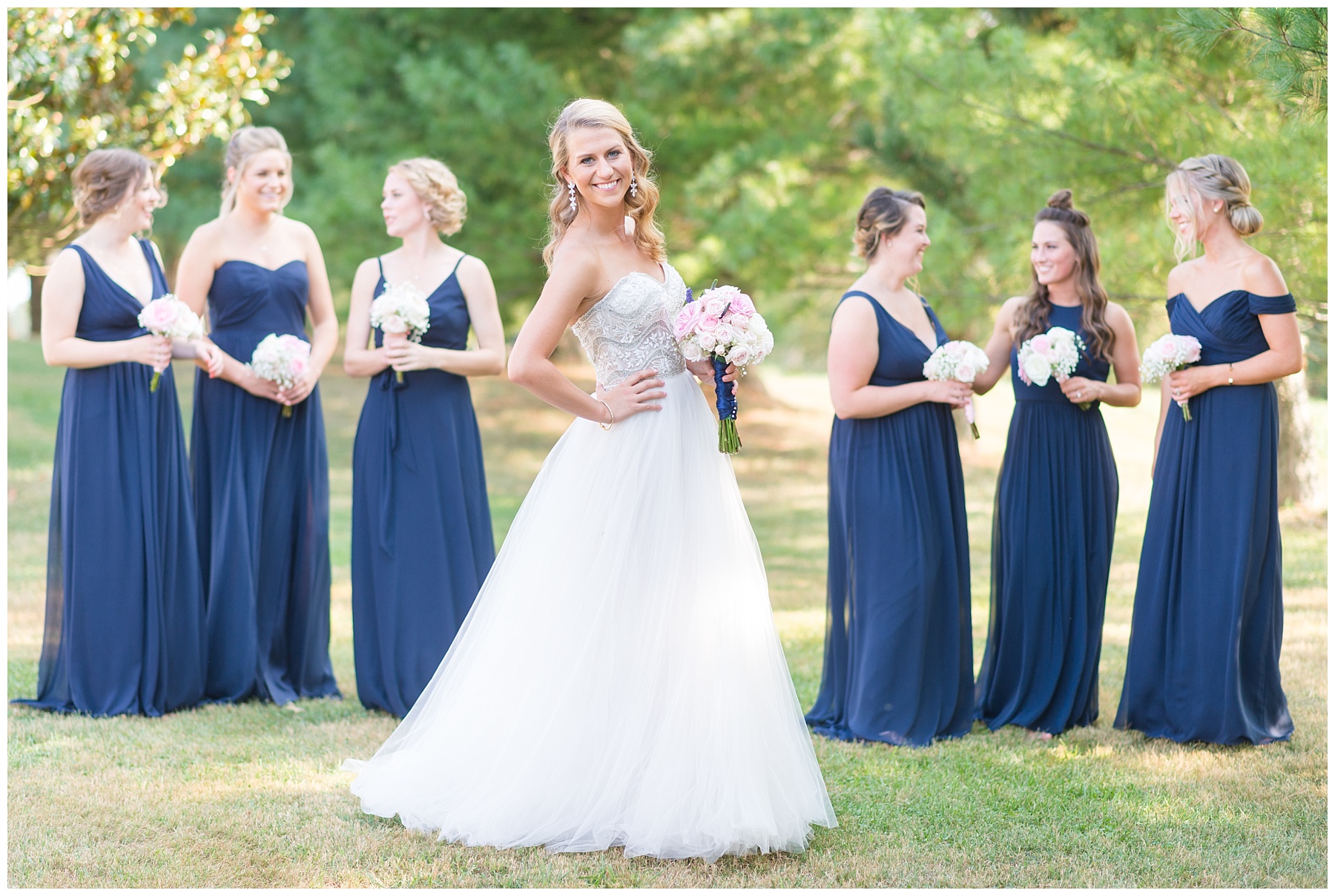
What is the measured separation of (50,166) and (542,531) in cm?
697

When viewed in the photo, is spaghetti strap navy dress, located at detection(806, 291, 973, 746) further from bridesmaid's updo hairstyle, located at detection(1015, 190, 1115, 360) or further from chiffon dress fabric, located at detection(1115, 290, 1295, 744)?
chiffon dress fabric, located at detection(1115, 290, 1295, 744)

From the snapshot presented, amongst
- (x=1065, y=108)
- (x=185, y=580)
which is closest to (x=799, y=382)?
(x=1065, y=108)

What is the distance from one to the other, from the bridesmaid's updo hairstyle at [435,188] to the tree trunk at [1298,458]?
881 centimetres

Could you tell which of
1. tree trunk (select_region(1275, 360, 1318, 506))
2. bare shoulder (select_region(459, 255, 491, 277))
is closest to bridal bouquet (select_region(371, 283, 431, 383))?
bare shoulder (select_region(459, 255, 491, 277))

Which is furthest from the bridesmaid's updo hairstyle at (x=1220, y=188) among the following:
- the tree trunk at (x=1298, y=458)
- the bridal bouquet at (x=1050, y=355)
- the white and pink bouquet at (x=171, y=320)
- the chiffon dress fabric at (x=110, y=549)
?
the tree trunk at (x=1298, y=458)

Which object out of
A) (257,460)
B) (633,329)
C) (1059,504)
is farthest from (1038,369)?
(257,460)

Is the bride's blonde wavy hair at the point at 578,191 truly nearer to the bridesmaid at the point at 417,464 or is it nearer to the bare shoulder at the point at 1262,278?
the bridesmaid at the point at 417,464

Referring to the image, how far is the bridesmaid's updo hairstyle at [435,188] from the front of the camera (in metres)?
5.73

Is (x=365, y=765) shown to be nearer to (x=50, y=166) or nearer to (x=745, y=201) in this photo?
(x=50, y=166)

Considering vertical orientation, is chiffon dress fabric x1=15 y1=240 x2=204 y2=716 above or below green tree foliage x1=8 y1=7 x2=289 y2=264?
below

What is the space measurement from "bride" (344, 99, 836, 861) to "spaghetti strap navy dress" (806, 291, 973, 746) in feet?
4.57

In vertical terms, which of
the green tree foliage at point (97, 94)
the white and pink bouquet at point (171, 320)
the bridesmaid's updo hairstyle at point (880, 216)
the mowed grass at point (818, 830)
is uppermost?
the green tree foliage at point (97, 94)

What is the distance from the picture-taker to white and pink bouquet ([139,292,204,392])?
18.3 ft

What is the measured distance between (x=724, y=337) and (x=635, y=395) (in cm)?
37
